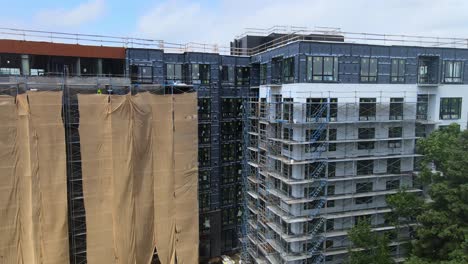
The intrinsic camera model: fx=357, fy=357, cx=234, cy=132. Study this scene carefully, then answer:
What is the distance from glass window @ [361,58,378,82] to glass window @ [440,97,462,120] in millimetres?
7539

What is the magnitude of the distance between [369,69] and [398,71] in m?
2.96

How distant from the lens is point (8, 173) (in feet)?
83.1

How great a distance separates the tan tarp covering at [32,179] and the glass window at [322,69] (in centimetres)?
1923

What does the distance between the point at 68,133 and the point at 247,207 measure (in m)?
18.5

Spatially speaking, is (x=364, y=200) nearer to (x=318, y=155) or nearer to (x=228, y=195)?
(x=318, y=155)

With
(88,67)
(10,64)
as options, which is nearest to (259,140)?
(88,67)

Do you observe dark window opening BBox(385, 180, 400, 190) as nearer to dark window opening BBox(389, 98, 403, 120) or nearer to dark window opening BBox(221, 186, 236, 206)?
dark window opening BBox(389, 98, 403, 120)

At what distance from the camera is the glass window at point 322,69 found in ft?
93.4

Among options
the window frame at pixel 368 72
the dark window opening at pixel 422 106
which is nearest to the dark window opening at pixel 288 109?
the window frame at pixel 368 72

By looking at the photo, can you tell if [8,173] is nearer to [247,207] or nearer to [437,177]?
[247,207]

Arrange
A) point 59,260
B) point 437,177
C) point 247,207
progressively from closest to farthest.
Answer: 1. point 437,177
2. point 59,260
3. point 247,207

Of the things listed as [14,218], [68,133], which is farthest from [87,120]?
[14,218]

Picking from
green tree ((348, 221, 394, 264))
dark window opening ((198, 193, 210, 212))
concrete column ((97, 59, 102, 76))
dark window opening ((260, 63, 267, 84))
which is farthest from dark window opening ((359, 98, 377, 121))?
→ concrete column ((97, 59, 102, 76))

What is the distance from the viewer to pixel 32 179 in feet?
84.9
